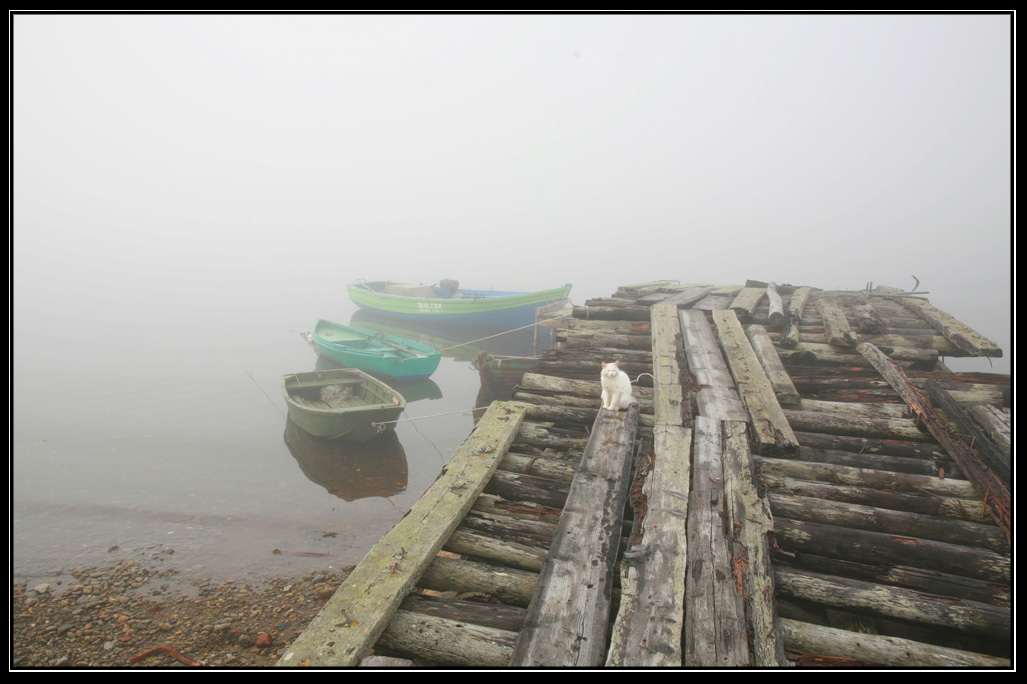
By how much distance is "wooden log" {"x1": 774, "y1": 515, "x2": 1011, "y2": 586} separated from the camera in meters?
3.17

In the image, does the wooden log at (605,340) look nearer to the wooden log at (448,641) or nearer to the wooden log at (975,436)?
the wooden log at (975,436)

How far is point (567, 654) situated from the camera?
265 centimetres

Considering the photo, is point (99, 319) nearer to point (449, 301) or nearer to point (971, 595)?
point (449, 301)

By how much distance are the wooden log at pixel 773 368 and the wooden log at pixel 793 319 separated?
27cm

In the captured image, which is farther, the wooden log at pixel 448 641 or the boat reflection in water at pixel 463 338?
the boat reflection in water at pixel 463 338

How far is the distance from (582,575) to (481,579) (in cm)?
80

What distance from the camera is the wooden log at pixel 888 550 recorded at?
10.4 feet

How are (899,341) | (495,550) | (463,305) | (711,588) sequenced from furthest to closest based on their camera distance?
(463,305) → (899,341) → (495,550) → (711,588)

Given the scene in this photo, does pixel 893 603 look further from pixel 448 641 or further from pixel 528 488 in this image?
pixel 448 641

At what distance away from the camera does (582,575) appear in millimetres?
3107

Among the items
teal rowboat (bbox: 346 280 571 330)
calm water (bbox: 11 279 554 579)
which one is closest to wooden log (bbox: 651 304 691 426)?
calm water (bbox: 11 279 554 579)

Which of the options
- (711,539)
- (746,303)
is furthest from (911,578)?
(746,303)

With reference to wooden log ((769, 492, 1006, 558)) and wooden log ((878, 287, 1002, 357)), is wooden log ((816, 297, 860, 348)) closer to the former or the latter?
wooden log ((878, 287, 1002, 357))

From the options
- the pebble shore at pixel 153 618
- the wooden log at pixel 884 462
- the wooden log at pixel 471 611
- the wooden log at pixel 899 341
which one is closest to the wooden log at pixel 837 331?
the wooden log at pixel 899 341
